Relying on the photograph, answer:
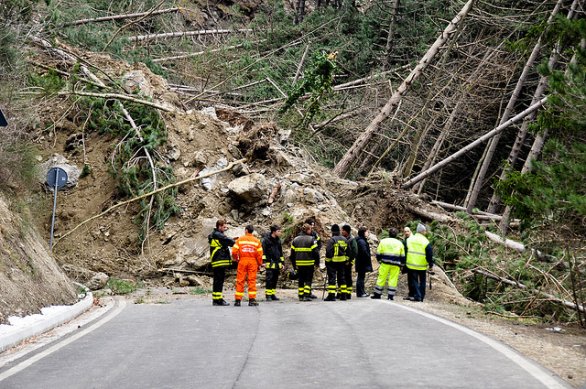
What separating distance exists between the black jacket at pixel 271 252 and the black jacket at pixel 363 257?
1.85 meters

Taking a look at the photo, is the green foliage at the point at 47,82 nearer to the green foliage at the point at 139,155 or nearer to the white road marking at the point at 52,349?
the green foliage at the point at 139,155

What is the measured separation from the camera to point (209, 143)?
22.5 metres

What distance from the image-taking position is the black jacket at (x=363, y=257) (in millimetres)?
16641

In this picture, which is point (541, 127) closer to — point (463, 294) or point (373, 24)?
point (463, 294)

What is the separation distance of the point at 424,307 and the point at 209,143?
10498 mm

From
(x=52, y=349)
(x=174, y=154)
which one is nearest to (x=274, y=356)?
(x=52, y=349)

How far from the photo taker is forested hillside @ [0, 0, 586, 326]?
13148 mm

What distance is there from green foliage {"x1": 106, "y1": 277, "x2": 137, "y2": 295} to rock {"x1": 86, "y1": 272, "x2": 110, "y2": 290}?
147 millimetres

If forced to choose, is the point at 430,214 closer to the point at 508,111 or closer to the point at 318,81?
the point at 318,81

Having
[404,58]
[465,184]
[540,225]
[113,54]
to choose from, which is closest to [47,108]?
[113,54]

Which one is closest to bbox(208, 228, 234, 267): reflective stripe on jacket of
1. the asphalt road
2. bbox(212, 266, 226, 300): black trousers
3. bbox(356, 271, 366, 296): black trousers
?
bbox(212, 266, 226, 300): black trousers

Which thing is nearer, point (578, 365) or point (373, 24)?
point (578, 365)

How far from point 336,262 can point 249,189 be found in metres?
5.13

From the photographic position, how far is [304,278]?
15875 millimetres
